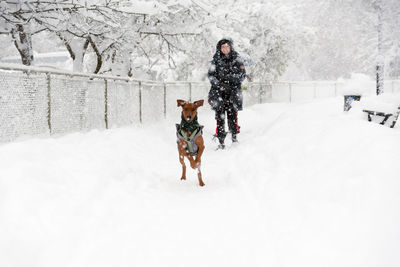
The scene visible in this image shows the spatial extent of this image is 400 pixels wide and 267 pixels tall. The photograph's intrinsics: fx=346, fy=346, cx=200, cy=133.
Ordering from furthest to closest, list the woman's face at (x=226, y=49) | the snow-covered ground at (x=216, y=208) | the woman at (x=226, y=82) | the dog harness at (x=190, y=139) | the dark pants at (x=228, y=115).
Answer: the dark pants at (x=228, y=115)
the woman at (x=226, y=82)
the woman's face at (x=226, y=49)
the dog harness at (x=190, y=139)
the snow-covered ground at (x=216, y=208)

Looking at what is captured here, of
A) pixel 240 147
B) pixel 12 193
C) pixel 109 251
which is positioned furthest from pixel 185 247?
pixel 240 147

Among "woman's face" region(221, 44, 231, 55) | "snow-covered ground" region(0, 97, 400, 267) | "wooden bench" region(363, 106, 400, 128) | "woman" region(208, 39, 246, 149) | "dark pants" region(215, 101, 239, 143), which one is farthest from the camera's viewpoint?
"dark pants" region(215, 101, 239, 143)

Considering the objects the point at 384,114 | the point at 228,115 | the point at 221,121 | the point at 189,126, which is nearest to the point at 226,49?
the point at 228,115

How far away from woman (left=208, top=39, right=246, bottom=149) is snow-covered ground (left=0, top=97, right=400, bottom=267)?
8.10 ft

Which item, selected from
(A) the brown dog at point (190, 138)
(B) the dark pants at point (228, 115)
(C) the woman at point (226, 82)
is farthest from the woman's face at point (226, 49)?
(A) the brown dog at point (190, 138)

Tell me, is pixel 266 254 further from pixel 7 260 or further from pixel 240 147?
pixel 240 147

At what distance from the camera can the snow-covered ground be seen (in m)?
2.95

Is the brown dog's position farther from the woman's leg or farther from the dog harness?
the woman's leg

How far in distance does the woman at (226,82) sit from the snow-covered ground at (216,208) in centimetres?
247

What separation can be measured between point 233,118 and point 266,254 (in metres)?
5.65

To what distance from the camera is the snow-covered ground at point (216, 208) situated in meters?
2.95

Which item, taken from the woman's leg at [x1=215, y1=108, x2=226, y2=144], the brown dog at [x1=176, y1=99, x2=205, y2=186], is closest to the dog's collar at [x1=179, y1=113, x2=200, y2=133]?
the brown dog at [x1=176, y1=99, x2=205, y2=186]

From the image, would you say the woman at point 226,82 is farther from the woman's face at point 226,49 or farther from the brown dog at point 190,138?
the brown dog at point 190,138

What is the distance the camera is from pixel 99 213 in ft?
13.0
